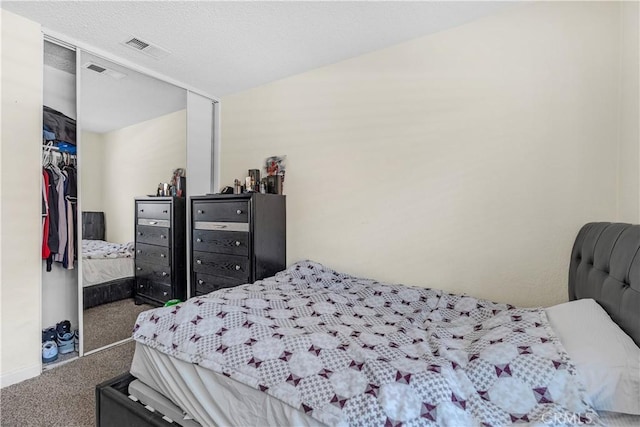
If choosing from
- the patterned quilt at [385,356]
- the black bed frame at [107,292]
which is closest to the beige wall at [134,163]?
the black bed frame at [107,292]

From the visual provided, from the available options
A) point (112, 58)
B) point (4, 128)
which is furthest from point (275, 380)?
point (112, 58)

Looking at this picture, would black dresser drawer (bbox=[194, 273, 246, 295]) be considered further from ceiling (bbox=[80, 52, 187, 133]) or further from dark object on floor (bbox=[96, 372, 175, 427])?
ceiling (bbox=[80, 52, 187, 133])

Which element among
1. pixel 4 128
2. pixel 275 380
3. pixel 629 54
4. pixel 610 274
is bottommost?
pixel 275 380

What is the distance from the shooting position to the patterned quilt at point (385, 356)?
35.2 inches

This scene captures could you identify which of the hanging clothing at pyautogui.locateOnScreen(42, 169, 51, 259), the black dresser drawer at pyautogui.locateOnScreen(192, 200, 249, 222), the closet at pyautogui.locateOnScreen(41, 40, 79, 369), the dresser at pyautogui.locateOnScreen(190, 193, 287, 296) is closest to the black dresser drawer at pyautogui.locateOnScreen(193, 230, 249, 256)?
the dresser at pyautogui.locateOnScreen(190, 193, 287, 296)

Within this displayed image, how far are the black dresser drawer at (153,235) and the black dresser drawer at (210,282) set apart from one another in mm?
491

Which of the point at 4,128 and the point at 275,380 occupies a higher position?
the point at 4,128

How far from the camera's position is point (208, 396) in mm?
1205

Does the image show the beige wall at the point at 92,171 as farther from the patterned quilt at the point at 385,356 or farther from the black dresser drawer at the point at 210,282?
the patterned quilt at the point at 385,356

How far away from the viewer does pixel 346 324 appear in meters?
1.59

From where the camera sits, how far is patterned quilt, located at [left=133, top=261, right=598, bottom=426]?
893 mm

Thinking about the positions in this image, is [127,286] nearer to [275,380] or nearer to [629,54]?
[275,380]

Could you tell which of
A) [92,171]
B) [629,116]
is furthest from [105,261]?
[629,116]

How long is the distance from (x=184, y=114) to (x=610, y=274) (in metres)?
3.60
